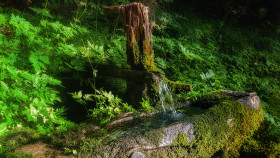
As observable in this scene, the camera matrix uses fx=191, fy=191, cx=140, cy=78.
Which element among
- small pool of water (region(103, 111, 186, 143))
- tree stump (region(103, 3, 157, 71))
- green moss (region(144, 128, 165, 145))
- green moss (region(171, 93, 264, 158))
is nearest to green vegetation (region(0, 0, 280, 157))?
green moss (region(171, 93, 264, 158))

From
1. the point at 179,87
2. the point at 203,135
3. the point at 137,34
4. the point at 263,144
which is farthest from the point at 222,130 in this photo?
the point at 137,34

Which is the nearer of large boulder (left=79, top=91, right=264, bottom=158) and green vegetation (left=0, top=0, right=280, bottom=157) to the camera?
large boulder (left=79, top=91, right=264, bottom=158)

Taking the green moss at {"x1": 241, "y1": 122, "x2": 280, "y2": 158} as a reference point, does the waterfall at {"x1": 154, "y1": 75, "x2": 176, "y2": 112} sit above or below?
above

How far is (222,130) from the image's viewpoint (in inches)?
100

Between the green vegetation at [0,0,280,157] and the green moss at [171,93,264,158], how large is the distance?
135 millimetres

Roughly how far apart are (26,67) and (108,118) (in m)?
1.44

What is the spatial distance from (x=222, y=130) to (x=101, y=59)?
7.57ft

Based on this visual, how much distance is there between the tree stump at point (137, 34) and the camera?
3.57m

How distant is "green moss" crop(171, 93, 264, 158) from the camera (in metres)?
2.24

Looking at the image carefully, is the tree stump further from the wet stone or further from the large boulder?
the wet stone

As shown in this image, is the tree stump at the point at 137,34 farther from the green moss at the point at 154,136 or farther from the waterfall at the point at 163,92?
the green moss at the point at 154,136

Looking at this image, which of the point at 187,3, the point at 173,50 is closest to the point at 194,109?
the point at 173,50

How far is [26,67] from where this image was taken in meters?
2.81

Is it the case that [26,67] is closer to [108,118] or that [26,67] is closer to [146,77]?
[108,118]
